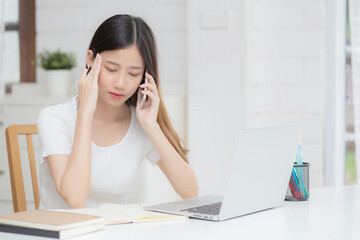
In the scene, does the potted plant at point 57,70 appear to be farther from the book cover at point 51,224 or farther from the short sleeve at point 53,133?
the book cover at point 51,224

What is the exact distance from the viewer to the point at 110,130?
6.12 feet

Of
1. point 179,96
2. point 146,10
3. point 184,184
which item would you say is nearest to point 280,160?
point 184,184

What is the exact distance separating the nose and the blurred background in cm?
106

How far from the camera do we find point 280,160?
52.4 inches

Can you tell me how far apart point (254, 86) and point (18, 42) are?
1.43 m

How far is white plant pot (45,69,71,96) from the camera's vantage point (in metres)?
2.99

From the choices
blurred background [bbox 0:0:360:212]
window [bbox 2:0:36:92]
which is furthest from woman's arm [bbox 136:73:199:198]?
window [bbox 2:0:36:92]

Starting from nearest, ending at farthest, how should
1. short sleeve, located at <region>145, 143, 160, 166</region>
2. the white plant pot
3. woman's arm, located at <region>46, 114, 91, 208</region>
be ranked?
1. woman's arm, located at <region>46, 114, 91, 208</region>
2. short sleeve, located at <region>145, 143, 160, 166</region>
3. the white plant pot

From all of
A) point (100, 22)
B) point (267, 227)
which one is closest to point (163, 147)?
point (267, 227)

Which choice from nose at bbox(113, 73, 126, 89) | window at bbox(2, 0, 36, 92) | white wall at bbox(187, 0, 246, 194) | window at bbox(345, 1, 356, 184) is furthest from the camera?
window at bbox(2, 0, 36, 92)

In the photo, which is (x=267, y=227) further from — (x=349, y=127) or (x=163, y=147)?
(x=349, y=127)

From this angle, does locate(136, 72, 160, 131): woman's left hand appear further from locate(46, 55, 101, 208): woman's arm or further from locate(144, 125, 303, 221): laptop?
locate(144, 125, 303, 221): laptop

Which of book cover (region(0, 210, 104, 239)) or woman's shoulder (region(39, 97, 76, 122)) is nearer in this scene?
book cover (region(0, 210, 104, 239))

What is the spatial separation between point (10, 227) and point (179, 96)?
187 centimetres
